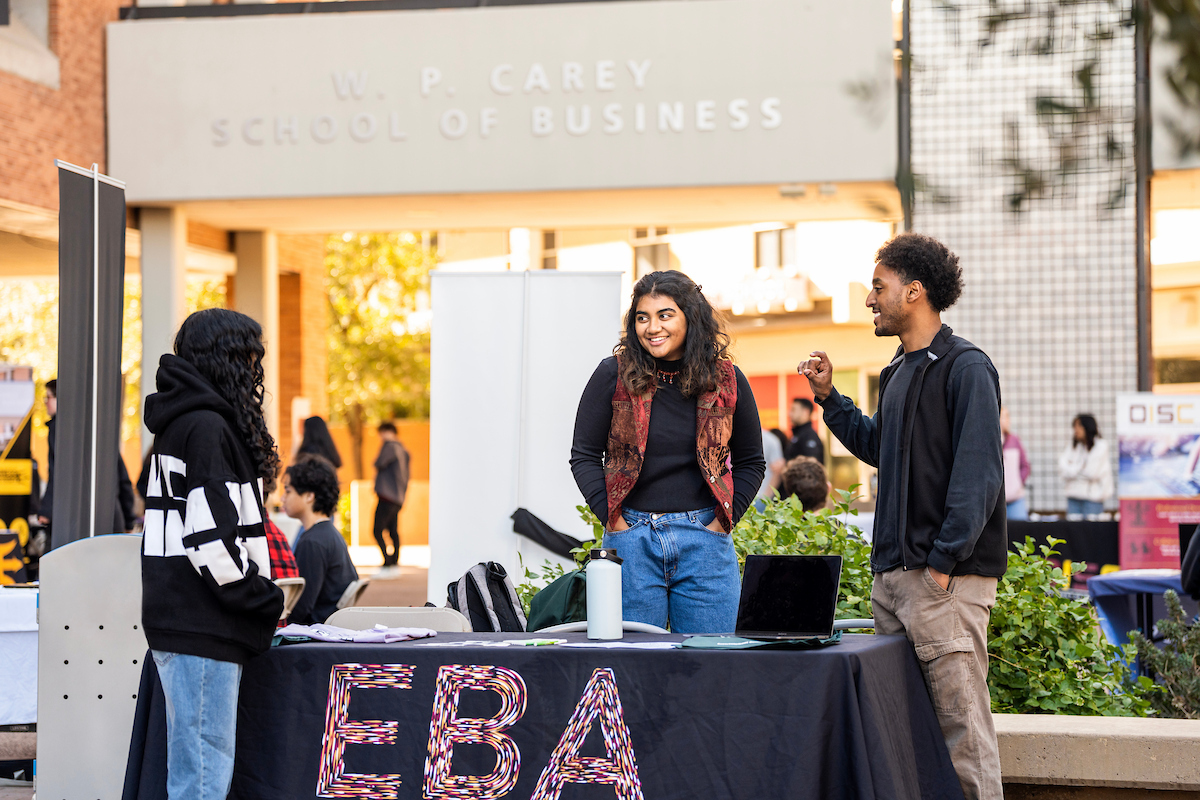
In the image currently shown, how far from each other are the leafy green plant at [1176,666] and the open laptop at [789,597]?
245 centimetres

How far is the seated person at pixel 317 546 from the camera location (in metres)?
6.06

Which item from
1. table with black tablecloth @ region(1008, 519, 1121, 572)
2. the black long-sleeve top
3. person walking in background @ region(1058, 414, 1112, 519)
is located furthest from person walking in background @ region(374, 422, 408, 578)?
the black long-sleeve top

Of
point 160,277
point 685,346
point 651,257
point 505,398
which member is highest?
point 651,257

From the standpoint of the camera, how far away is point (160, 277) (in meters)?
12.7

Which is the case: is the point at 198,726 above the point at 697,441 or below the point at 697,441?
below

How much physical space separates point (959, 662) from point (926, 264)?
3.63 feet

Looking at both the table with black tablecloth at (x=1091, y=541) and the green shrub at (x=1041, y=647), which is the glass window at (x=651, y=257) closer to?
the table with black tablecloth at (x=1091, y=541)

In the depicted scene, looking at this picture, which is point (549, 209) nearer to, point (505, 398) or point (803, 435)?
point (803, 435)

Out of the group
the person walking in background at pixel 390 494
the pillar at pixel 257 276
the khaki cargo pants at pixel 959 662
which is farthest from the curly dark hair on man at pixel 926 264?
the person walking in background at pixel 390 494

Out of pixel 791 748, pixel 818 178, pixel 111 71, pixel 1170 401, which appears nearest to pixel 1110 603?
pixel 1170 401

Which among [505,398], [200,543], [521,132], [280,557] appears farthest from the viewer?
[521,132]

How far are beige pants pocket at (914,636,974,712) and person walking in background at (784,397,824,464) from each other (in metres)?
7.65

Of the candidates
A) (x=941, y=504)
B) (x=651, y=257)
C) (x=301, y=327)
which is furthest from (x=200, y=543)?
(x=651, y=257)

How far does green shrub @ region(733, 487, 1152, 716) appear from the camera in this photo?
4.59m
